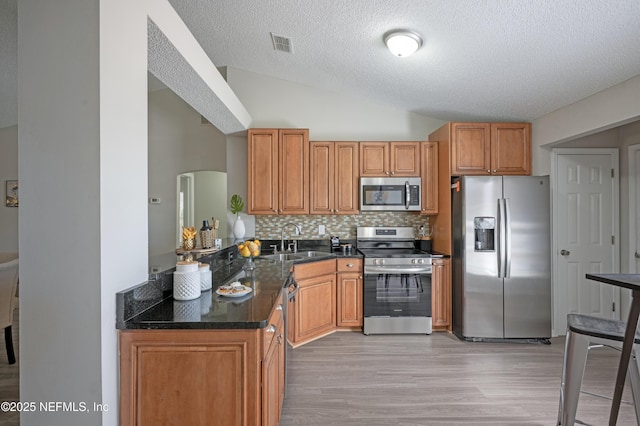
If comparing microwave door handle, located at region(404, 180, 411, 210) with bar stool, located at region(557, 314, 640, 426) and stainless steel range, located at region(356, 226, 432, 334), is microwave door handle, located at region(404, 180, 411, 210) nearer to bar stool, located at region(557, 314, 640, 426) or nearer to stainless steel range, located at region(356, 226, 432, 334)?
stainless steel range, located at region(356, 226, 432, 334)

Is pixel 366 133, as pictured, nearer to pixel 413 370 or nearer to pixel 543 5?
pixel 543 5

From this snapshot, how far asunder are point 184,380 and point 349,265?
2607 mm

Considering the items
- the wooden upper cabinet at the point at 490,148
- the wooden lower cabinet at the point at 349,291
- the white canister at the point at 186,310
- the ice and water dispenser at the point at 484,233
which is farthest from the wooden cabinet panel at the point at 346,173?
the white canister at the point at 186,310

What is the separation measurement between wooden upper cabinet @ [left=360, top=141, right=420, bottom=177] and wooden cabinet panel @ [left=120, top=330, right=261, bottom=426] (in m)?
3.06

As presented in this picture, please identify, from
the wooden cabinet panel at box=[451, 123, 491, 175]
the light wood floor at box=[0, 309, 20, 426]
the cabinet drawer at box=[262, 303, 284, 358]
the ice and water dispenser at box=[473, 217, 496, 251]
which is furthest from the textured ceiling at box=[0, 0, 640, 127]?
the light wood floor at box=[0, 309, 20, 426]

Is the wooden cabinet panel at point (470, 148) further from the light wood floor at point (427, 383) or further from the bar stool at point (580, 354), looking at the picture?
the bar stool at point (580, 354)

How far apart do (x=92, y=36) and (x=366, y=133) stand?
3.49 metres

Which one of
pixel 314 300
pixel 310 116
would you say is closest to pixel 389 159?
pixel 310 116

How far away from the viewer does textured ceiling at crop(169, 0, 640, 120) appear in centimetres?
233

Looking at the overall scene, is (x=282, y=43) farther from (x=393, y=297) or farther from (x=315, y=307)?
(x=393, y=297)

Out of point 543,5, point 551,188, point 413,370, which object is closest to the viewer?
point 543,5

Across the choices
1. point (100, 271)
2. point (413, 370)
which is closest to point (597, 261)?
point (413, 370)

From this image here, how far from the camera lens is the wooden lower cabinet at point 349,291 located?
387 cm

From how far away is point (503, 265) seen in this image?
3.59 m
